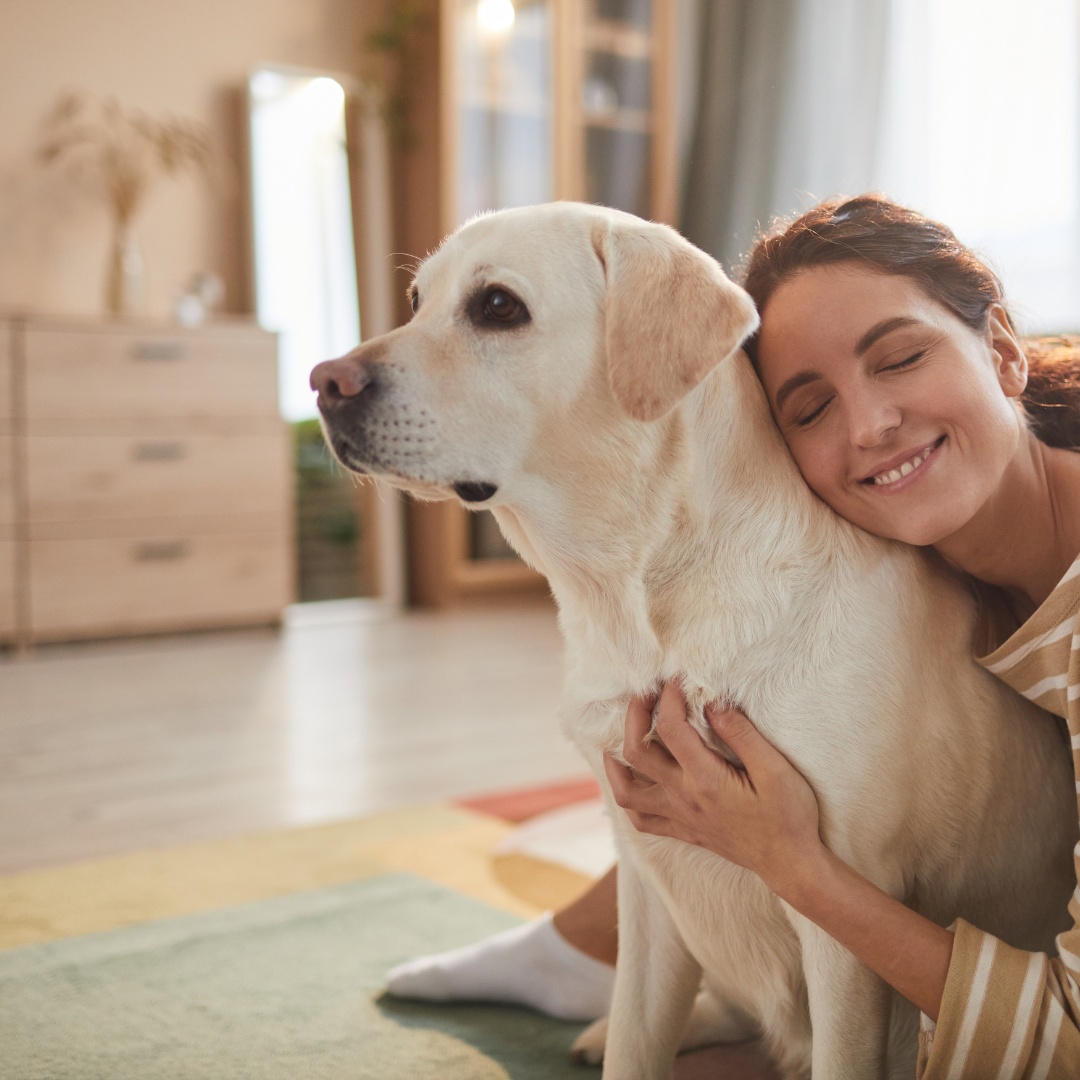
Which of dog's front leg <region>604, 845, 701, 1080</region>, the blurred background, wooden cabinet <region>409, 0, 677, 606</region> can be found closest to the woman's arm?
dog's front leg <region>604, 845, 701, 1080</region>

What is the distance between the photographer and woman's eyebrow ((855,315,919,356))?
1.09 m

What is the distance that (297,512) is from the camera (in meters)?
5.20

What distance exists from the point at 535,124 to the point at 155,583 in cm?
266

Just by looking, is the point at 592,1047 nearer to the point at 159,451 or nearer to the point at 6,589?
the point at 6,589

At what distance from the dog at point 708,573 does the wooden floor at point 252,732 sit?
135 centimetres

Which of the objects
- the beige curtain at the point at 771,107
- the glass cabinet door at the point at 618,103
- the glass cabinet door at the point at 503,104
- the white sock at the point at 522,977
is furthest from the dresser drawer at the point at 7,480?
the white sock at the point at 522,977

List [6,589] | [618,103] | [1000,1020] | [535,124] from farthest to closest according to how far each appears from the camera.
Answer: [618,103]
[535,124]
[6,589]
[1000,1020]

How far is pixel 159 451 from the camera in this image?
438 cm

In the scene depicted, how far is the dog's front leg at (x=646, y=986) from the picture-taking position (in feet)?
3.93

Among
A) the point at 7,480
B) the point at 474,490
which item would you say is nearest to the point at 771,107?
the point at 7,480

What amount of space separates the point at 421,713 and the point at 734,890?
2169 millimetres

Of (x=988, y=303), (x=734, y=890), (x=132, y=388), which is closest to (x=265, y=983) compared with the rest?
(x=734, y=890)

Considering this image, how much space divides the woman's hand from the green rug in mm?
438

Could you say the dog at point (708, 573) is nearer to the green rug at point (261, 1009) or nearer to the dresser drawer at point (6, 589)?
the green rug at point (261, 1009)
